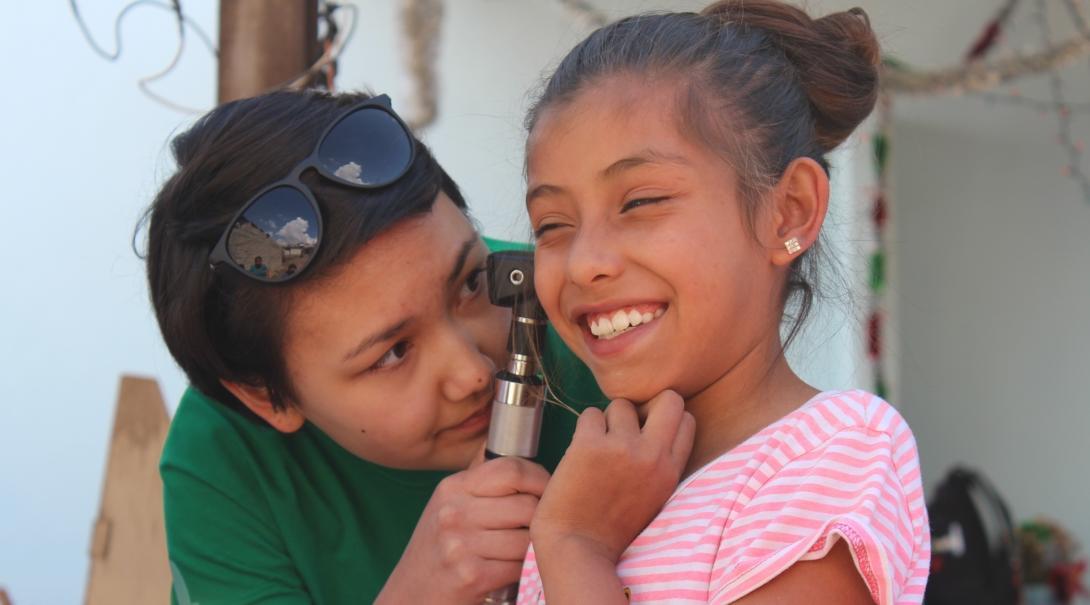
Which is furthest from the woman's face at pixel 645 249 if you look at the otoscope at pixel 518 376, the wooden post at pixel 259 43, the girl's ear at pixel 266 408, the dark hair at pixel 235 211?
the wooden post at pixel 259 43

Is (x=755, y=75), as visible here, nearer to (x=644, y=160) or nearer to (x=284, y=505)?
(x=644, y=160)

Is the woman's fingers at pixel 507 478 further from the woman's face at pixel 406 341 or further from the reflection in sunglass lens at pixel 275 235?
the reflection in sunglass lens at pixel 275 235

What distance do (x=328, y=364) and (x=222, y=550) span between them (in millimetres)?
350

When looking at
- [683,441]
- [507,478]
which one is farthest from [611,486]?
[507,478]

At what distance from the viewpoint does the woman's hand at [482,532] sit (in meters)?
1.38

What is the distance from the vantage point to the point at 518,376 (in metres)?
1.39

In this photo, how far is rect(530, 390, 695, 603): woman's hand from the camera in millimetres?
1202

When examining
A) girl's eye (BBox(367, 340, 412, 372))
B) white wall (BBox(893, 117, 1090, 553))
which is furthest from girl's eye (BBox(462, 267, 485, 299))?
white wall (BBox(893, 117, 1090, 553))

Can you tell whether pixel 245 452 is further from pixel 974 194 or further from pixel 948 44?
pixel 974 194

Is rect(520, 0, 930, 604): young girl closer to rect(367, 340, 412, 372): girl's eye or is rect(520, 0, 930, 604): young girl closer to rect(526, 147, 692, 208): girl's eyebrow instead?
rect(526, 147, 692, 208): girl's eyebrow

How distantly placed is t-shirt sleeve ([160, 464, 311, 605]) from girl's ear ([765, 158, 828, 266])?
0.89m

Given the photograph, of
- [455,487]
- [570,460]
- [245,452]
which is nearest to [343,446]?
[245,452]

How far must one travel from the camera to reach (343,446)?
1729 mm

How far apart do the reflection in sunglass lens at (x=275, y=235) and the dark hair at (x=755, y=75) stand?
0.34m
